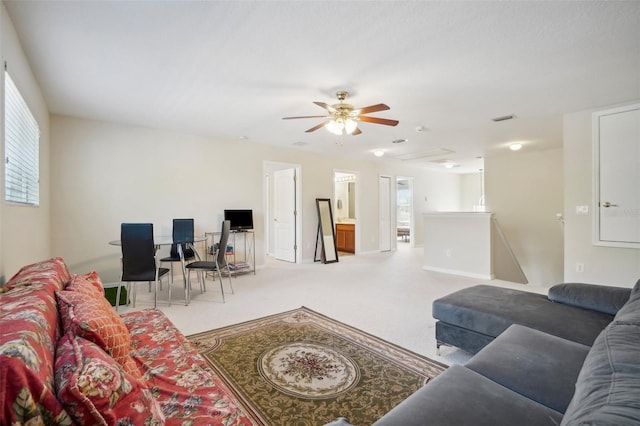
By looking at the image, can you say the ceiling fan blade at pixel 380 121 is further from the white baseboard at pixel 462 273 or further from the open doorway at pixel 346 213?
the open doorway at pixel 346 213

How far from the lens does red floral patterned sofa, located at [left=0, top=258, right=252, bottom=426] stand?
711 mm

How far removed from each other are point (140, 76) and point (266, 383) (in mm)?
2924

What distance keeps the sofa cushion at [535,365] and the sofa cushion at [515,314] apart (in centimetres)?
28

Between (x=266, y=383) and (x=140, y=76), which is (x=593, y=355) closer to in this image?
(x=266, y=383)

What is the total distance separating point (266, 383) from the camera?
2031 millimetres

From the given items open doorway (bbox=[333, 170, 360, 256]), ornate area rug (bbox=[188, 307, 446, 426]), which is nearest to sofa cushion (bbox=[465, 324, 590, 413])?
ornate area rug (bbox=[188, 307, 446, 426])

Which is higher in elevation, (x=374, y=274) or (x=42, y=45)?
(x=42, y=45)

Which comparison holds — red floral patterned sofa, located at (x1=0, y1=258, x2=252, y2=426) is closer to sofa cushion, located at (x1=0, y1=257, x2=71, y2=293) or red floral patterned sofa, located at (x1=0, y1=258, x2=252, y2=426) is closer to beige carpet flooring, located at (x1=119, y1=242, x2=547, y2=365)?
sofa cushion, located at (x1=0, y1=257, x2=71, y2=293)

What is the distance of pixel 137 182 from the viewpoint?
4.62m

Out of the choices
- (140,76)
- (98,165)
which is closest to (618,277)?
(140,76)

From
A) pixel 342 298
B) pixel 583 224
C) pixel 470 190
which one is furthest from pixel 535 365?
pixel 470 190

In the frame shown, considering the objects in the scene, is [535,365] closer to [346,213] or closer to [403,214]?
[346,213]

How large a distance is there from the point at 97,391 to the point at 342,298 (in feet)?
10.9

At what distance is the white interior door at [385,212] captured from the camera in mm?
8172
